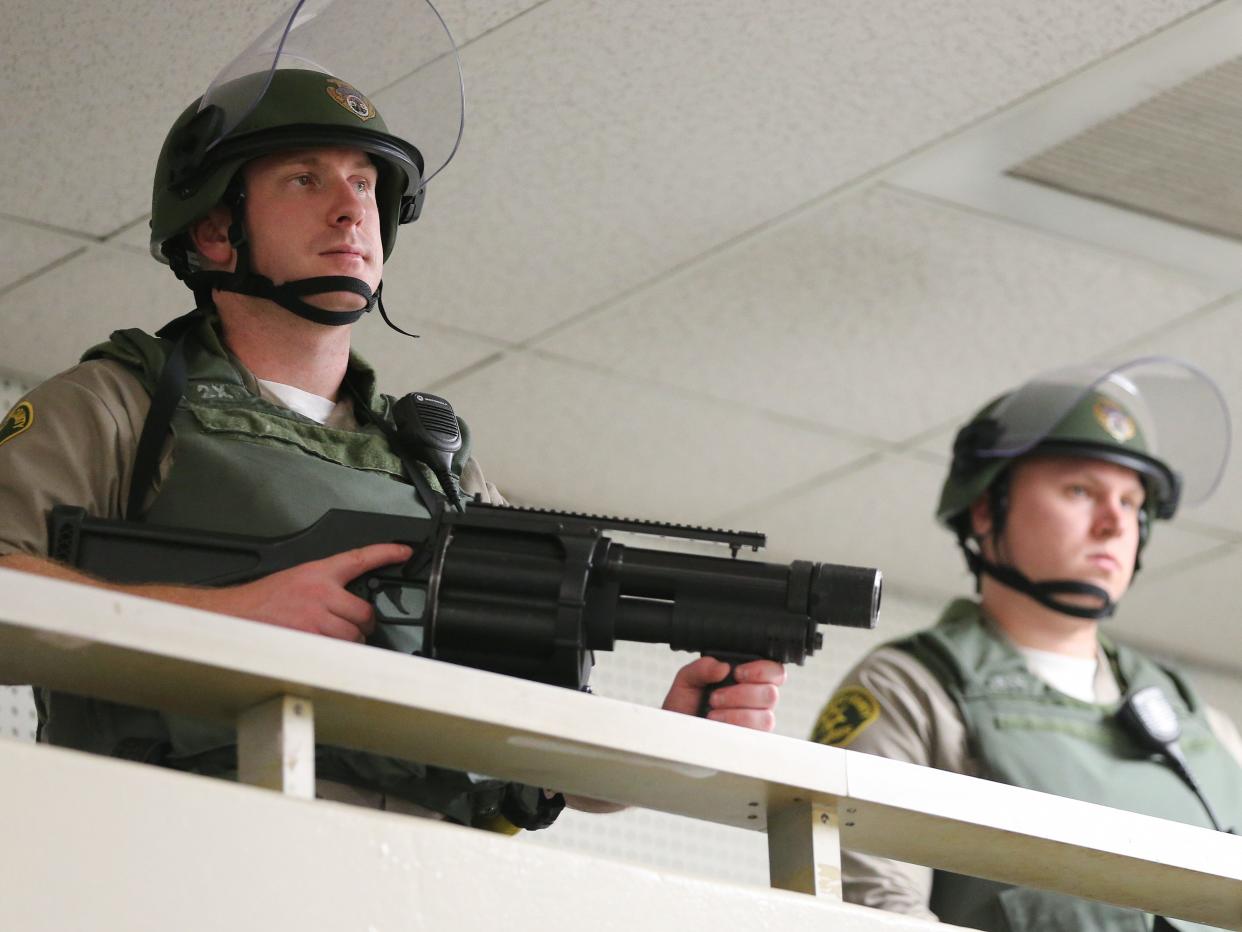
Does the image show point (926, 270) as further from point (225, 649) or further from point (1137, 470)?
point (225, 649)

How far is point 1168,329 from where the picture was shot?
11.0 ft

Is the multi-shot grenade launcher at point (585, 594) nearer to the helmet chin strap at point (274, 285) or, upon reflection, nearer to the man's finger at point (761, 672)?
the man's finger at point (761, 672)

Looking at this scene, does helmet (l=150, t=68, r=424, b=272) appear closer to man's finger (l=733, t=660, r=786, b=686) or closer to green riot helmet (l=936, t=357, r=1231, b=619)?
man's finger (l=733, t=660, r=786, b=686)

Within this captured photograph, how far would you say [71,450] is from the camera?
5.84ft

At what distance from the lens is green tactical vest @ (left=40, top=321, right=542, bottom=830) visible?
1.72 metres

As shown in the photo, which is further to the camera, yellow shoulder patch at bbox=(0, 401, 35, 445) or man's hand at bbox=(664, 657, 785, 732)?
yellow shoulder patch at bbox=(0, 401, 35, 445)

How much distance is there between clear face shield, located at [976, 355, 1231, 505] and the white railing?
1.50m

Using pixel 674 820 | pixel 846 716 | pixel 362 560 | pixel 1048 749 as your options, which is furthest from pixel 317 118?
pixel 674 820

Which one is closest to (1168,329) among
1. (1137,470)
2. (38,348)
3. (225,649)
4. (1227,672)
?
(1137,470)

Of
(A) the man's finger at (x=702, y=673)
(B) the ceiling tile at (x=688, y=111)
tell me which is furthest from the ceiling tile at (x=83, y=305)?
(A) the man's finger at (x=702, y=673)

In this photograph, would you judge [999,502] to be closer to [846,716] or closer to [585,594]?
[846,716]

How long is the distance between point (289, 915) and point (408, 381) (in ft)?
7.88

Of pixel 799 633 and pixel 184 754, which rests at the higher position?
pixel 799 633

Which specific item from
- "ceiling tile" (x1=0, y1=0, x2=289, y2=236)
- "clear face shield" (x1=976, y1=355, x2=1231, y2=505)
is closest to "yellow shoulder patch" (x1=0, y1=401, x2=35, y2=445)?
"ceiling tile" (x1=0, y1=0, x2=289, y2=236)
